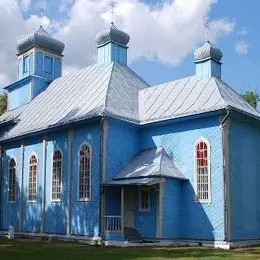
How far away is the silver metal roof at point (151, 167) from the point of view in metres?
18.4

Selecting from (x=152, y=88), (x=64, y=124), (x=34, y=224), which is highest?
(x=152, y=88)

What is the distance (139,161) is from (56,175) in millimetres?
4158

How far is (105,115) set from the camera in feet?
63.4

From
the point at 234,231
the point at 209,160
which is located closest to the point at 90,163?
the point at 209,160

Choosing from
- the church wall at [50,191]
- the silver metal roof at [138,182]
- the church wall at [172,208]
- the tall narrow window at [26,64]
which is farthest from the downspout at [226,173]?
the tall narrow window at [26,64]

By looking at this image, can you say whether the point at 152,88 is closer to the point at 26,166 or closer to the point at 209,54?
the point at 209,54

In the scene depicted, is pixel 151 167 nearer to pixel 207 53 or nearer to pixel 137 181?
pixel 137 181

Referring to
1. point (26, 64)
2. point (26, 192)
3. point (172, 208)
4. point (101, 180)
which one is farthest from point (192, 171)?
point (26, 64)

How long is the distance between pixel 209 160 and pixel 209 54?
5171 mm

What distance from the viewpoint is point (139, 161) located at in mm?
19891

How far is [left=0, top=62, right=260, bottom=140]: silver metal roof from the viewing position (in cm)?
1965

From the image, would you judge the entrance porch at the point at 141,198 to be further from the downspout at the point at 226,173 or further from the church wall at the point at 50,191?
the church wall at the point at 50,191

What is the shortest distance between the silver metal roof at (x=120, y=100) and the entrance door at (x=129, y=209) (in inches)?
120

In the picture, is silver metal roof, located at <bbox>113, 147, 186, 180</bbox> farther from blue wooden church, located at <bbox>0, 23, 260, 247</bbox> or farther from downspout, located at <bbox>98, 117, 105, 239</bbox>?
downspout, located at <bbox>98, 117, 105, 239</bbox>
